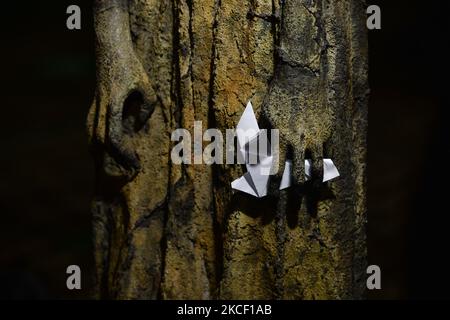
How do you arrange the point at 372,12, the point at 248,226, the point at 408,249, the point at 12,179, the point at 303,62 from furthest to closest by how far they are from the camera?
the point at 12,179 → the point at 408,249 → the point at 372,12 → the point at 248,226 → the point at 303,62

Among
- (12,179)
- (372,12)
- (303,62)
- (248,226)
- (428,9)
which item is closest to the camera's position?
(303,62)

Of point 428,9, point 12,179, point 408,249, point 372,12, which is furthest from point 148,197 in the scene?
point 428,9

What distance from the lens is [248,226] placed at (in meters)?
2.49

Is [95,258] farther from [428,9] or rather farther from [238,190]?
[428,9]

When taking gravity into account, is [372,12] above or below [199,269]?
above

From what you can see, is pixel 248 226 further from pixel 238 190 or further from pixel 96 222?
pixel 96 222

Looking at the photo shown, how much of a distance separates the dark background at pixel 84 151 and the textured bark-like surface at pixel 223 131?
3.23 ft

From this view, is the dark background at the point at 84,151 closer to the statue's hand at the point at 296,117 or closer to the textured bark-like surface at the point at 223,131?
the textured bark-like surface at the point at 223,131

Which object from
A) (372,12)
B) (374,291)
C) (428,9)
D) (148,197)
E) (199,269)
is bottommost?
(374,291)

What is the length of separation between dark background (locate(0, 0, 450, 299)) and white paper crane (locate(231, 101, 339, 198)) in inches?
53.9

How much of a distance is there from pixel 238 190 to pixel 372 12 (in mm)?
719

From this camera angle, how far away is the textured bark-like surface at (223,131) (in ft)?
7.69

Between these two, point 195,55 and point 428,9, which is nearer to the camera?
point 195,55

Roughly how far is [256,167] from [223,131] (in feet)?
0.56
